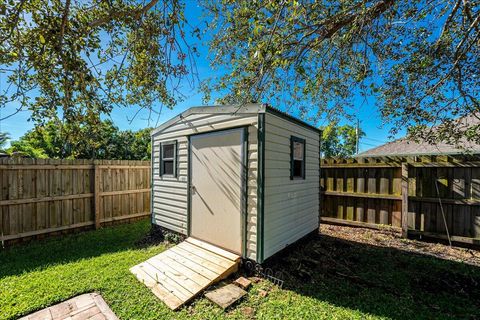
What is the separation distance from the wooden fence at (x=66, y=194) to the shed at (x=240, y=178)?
1.91 metres

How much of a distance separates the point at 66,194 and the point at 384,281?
23.6ft

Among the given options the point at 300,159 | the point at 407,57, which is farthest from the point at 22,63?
the point at 407,57

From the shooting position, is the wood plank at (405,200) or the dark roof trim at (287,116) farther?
the wood plank at (405,200)

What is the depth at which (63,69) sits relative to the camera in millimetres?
2281

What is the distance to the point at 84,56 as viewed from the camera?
8.64 feet

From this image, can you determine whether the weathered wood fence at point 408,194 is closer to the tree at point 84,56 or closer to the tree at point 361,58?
the tree at point 361,58

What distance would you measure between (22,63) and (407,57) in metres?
5.65

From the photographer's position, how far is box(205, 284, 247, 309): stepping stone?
2.82 metres

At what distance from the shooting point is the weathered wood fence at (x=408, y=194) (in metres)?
4.54

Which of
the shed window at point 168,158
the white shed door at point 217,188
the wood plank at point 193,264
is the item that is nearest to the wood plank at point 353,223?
the white shed door at point 217,188

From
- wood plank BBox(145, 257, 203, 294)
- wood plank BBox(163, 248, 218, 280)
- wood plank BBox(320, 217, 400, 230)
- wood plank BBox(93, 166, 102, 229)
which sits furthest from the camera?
Answer: wood plank BBox(93, 166, 102, 229)

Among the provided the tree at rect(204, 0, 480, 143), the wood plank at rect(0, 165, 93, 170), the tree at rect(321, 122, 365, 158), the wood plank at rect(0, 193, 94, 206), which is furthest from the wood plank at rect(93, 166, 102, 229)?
the tree at rect(321, 122, 365, 158)

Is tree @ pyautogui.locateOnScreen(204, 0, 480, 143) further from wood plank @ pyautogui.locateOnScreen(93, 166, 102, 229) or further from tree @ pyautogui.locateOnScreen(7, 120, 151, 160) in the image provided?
wood plank @ pyautogui.locateOnScreen(93, 166, 102, 229)

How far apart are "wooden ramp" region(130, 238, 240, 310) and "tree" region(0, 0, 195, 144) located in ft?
7.79
